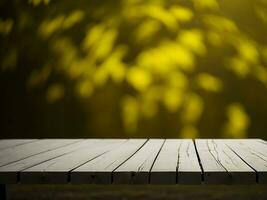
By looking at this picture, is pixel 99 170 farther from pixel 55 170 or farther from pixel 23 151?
pixel 23 151

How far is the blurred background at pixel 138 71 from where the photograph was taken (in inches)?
127

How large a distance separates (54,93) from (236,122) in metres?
1.32

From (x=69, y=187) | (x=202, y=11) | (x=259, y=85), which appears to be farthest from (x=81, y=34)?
(x=259, y=85)

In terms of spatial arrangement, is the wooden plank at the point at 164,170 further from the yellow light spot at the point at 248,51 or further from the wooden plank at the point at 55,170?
the yellow light spot at the point at 248,51

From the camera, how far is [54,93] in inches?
133

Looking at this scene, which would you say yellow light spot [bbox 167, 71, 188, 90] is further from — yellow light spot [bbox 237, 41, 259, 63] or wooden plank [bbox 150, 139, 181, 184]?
wooden plank [bbox 150, 139, 181, 184]

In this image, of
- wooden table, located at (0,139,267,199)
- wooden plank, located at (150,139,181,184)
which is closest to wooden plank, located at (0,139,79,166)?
wooden table, located at (0,139,267,199)

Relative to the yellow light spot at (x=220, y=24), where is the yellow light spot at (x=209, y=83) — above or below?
below

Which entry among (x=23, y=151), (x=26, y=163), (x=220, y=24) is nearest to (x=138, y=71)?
(x=220, y=24)

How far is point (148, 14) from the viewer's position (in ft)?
11.0

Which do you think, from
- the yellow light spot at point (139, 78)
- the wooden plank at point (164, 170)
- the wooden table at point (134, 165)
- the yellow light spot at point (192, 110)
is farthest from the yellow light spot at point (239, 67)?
the wooden plank at point (164, 170)

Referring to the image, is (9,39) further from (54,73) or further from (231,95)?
(231,95)

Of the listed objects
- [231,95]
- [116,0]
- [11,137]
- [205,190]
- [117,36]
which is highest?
[116,0]

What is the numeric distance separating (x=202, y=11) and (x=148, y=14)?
1.27 feet
